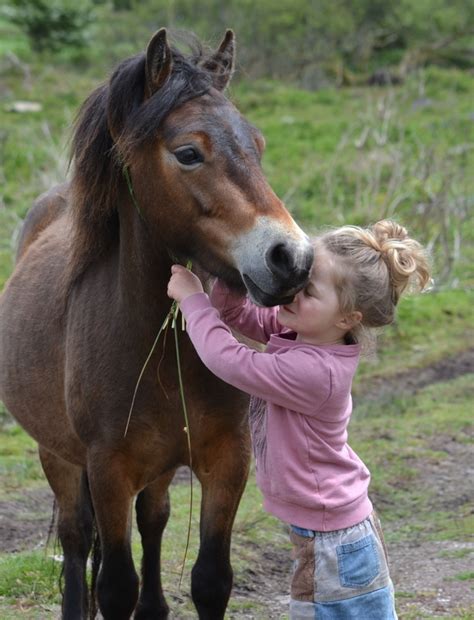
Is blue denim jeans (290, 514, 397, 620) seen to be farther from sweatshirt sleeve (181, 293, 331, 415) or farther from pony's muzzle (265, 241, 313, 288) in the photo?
pony's muzzle (265, 241, 313, 288)

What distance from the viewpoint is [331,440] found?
297 cm

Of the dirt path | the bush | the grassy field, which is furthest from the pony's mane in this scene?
the bush

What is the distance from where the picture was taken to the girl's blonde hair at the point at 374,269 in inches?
113

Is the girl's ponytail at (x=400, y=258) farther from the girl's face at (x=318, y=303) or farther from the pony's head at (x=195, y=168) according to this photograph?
the pony's head at (x=195, y=168)

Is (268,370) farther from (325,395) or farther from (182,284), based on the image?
(182,284)

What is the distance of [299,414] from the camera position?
295 centimetres

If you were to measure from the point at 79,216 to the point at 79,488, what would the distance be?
1.53 metres

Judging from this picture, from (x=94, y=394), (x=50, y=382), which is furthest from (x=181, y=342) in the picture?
(x=50, y=382)

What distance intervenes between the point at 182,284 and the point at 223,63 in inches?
30.0

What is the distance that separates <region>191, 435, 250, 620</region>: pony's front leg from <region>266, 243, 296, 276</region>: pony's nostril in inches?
33.8

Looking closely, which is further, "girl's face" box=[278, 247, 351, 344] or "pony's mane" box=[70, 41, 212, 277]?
"pony's mane" box=[70, 41, 212, 277]

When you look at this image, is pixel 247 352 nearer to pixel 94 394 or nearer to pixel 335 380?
pixel 335 380

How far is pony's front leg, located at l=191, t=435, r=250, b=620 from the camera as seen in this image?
11.1 ft

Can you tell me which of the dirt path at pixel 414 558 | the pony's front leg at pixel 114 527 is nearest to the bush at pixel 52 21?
the dirt path at pixel 414 558
